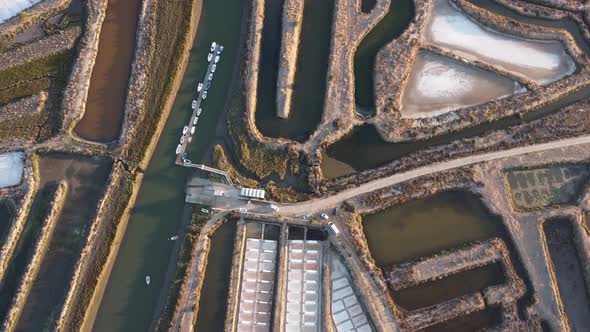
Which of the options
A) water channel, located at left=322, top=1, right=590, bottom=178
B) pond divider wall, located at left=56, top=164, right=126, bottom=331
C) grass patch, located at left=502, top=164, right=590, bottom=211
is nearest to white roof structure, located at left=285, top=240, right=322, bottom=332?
water channel, located at left=322, top=1, right=590, bottom=178

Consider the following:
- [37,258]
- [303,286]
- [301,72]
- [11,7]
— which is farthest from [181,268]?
[11,7]

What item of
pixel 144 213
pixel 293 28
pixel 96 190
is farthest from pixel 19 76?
pixel 293 28

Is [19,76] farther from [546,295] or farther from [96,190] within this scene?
[546,295]

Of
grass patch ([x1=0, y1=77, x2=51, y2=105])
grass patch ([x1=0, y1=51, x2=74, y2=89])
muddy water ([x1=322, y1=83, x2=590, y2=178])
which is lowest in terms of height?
muddy water ([x1=322, y1=83, x2=590, y2=178])

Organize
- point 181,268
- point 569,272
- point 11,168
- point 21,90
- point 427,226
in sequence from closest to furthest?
point 181,268
point 569,272
point 427,226
point 11,168
point 21,90

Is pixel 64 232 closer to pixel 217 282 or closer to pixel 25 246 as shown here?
pixel 25 246

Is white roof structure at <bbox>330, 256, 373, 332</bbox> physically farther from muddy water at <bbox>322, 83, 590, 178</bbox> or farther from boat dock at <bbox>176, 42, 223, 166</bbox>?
boat dock at <bbox>176, 42, 223, 166</bbox>
